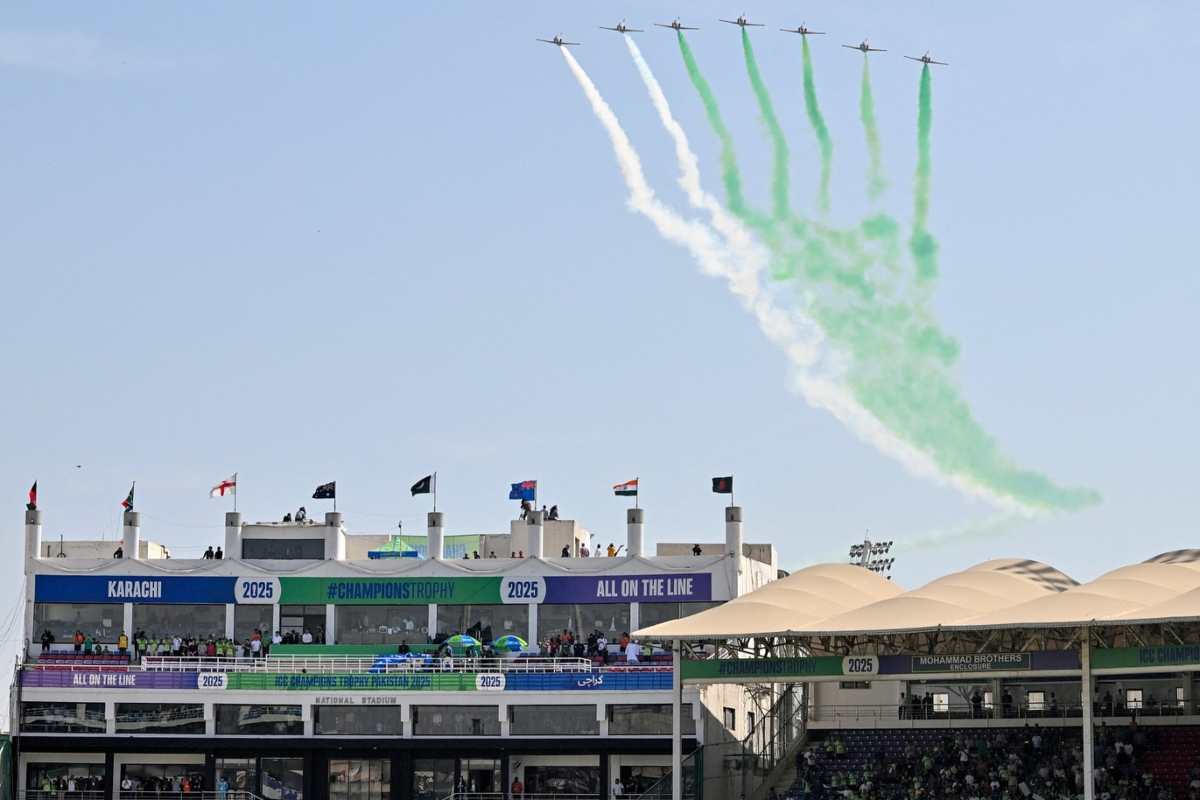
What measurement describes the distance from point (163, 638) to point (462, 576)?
1409 centimetres

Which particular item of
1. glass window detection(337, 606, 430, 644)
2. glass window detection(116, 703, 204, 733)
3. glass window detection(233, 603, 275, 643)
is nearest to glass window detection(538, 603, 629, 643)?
glass window detection(337, 606, 430, 644)

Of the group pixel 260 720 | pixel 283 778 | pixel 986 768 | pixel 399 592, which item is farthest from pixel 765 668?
pixel 260 720

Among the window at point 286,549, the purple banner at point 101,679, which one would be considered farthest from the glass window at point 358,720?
the window at point 286,549

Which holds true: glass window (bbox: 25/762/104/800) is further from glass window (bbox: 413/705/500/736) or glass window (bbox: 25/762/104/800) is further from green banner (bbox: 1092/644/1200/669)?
green banner (bbox: 1092/644/1200/669)

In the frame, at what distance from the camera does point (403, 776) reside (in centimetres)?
9738

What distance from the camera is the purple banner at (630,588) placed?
330 feet

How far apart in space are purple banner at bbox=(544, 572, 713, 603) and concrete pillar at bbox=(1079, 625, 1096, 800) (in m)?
23.8

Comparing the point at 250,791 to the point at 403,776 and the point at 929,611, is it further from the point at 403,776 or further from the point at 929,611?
the point at 929,611

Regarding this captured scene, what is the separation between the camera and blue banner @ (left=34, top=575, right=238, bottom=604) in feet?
339

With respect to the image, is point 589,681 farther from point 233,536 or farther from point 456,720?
point 233,536

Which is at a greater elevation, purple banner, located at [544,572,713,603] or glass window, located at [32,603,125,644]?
purple banner, located at [544,572,713,603]

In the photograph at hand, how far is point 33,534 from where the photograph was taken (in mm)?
104938

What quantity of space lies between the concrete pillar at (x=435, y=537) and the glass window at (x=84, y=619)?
14.6 m

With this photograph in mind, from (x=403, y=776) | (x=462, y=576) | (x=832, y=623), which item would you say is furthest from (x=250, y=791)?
(x=832, y=623)
